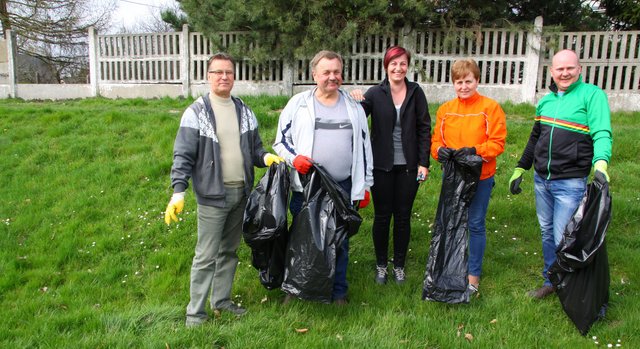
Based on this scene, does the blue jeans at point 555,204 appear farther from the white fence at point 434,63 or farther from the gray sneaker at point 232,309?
the white fence at point 434,63

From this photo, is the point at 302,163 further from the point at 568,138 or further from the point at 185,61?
the point at 185,61

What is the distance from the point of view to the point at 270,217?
3188mm

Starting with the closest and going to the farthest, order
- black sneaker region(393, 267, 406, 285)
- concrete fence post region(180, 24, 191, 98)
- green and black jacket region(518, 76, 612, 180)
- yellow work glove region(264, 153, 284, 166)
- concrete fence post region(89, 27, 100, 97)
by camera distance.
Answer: green and black jacket region(518, 76, 612, 180) → yellow work glove region(264, 153, 284, 166) → black sneaker region(393, 267, 406, 285) → concrete fence post region(180, 24, 191, 98) → concrete fence post region(89, 27, 100, 97)

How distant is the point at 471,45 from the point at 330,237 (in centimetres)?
716

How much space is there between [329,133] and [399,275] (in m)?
1.39

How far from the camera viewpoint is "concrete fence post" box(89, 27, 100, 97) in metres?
11.4

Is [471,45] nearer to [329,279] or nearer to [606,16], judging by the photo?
[606,16]

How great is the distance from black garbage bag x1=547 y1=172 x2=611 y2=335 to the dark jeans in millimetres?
1078

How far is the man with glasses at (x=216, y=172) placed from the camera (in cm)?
305

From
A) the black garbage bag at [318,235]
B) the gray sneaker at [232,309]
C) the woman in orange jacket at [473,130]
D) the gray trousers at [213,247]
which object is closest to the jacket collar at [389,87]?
the woman in orange jacket at [473,130]

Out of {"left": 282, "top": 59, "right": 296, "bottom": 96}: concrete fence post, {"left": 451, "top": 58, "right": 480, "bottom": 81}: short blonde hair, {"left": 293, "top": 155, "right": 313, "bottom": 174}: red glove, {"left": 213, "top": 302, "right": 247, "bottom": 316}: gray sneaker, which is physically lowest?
{"left": 213, "top": 302, "right": 247, "bottom": 316}: gray sneaker

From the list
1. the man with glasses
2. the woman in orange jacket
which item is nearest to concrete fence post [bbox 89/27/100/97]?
the man with glasses

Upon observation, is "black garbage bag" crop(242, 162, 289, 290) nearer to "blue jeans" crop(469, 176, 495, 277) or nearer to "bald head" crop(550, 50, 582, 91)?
"blue jeans" crop(469, 176, 495, 277)

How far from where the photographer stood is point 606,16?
34.1ft
